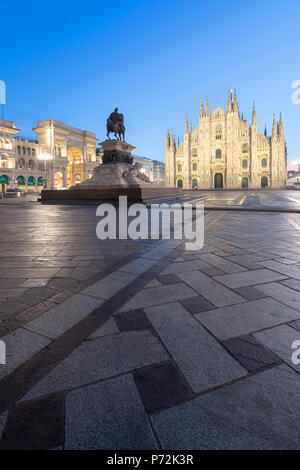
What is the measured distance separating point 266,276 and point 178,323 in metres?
1.43

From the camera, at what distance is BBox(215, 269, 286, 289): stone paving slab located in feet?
8.09

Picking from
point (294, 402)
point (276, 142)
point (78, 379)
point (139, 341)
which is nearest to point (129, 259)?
point (139, 341)

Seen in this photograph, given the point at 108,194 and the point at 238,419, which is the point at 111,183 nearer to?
the point at 108,194

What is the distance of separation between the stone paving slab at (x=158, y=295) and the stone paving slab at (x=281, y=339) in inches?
28.6

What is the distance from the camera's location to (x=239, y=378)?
1203 millimetres

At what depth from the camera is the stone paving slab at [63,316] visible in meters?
1.63

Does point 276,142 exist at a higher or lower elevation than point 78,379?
higher

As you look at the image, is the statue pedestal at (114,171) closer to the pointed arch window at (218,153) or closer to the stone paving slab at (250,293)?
the stone paving slab at (250,293)

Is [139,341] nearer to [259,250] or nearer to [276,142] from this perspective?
[259,250]

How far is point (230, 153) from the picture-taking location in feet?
161

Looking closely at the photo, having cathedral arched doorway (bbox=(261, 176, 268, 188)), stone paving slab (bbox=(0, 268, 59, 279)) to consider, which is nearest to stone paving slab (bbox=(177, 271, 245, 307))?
stone paving slab (bbox=(0, 268, 59, 279))

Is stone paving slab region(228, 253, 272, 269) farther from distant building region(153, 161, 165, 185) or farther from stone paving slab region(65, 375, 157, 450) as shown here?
distant building region(153, 161, 165, 185)

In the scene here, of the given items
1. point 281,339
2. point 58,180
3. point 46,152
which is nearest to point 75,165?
point 58,180
